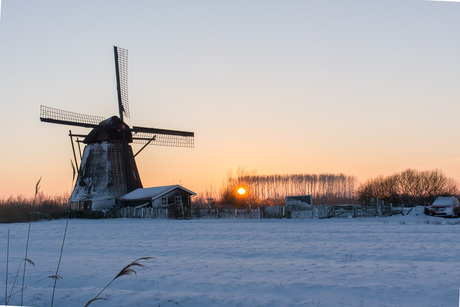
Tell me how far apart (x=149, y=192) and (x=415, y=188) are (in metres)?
21.9

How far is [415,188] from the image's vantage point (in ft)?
113

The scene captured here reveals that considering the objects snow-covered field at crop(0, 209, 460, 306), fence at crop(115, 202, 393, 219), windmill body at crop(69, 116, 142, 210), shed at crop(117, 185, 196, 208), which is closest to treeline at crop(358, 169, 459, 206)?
fence at crop(115, 202, 393, 219)

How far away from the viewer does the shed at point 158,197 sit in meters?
31.2

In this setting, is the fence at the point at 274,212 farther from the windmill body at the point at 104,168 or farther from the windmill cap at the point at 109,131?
the windmill cap at the point at 109,131

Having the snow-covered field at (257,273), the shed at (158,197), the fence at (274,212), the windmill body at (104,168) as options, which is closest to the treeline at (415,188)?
the fence at (274,212)

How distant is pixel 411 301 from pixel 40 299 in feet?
19.5

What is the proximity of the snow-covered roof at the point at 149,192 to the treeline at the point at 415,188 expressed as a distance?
16.0m

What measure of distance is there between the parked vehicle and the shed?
702 inches

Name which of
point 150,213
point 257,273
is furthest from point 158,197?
point 257,273

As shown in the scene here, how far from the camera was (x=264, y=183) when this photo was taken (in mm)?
90625

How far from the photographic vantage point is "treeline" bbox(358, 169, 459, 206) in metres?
34.0

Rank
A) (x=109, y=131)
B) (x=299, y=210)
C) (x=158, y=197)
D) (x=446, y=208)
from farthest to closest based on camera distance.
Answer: (x=109, y=131) → (x=158, y=197) → (x=299, y=210) → (x=446, y=208)

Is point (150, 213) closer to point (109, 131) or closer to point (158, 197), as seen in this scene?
point (158, 197)

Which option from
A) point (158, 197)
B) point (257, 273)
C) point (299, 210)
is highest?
point (158, 197)
